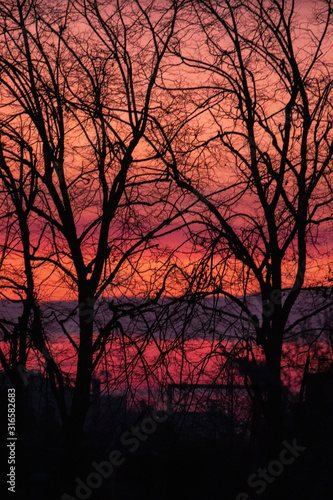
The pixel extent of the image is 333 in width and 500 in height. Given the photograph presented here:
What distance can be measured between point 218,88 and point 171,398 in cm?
463

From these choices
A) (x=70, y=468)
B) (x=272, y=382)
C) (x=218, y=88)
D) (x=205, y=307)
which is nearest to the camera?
(x=272, y=382)

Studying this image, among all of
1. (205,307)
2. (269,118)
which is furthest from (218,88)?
(205,307)

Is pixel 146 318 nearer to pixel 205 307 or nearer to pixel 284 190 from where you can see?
pixel 205 307

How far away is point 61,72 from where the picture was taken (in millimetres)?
9023

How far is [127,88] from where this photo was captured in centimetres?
898

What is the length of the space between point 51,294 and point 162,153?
3.31 m

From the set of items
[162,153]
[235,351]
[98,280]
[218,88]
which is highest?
[218,88]

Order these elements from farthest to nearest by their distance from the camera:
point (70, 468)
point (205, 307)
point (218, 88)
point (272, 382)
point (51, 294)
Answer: point (51, 294), point (218, 88), point (70, 468), point (205, 307), point (272, 382)

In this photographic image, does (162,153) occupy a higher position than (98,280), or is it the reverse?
(162,153)

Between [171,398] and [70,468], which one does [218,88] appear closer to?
[171,398]

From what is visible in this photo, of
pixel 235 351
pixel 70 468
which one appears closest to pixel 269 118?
pixel 235 351

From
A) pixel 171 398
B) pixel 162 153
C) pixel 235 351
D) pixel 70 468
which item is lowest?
pixel 70 468

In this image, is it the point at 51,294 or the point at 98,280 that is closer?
the point at 98,280

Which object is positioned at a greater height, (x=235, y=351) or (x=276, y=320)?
(x=276, y=320)
